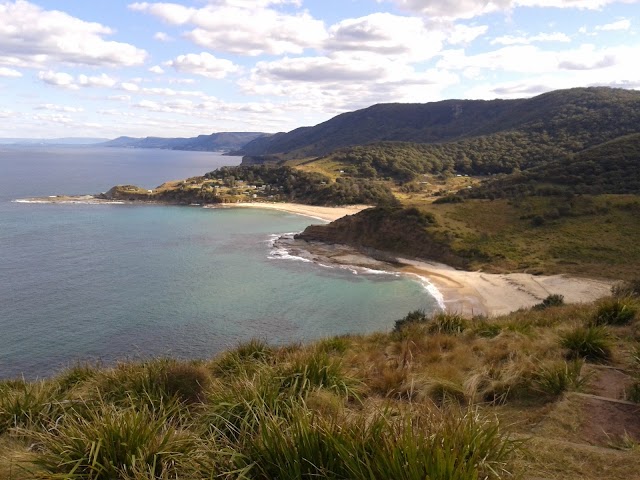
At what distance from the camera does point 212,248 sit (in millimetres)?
54094

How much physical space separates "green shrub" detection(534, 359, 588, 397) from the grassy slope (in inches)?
0.7

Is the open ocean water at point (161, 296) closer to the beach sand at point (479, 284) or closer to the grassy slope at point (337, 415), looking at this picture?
the beach sand at point (479, 284)

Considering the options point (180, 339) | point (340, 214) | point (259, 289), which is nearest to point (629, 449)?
point (180, 339)

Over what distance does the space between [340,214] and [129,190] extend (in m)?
47.1

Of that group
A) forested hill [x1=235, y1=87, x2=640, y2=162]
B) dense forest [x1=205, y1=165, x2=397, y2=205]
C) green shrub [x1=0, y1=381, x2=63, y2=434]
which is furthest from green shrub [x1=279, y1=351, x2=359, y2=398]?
forested hill [x1=235, y1=87, x2=640, y2=162]

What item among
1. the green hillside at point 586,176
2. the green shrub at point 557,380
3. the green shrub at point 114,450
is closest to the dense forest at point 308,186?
the green hillside at point 586,176

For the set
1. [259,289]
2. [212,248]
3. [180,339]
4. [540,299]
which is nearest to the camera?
[180,339]

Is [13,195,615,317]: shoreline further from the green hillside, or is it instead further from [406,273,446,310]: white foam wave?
the green hillside

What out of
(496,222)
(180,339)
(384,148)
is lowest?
(180,339)

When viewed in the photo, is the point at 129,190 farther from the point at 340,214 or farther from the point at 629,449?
the point at 629,449

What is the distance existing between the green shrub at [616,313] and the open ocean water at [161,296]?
10656 mm

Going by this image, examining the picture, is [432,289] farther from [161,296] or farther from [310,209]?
[310,209]

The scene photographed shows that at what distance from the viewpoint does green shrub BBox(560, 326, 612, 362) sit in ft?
24.6

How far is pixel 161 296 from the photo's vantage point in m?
35.4
